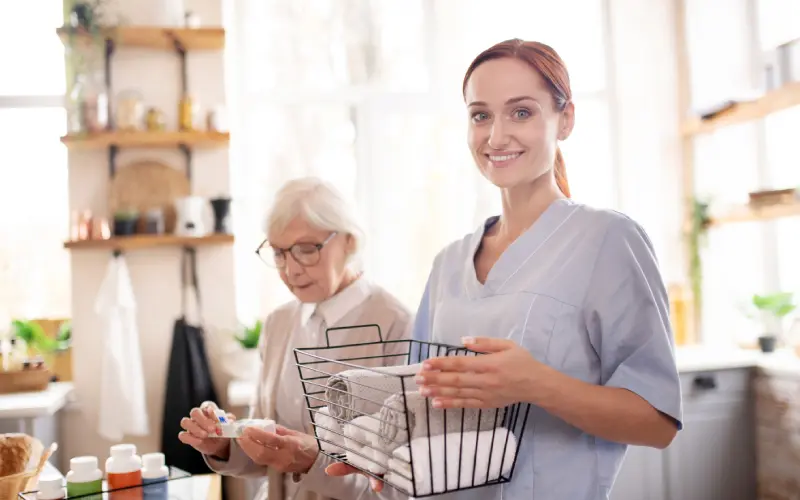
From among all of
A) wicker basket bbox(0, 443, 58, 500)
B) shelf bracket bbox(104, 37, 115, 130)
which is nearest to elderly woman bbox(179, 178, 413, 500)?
wicker basket bbox(0, 443, 58, 500)

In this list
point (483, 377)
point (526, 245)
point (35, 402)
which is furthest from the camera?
point (35, 402)

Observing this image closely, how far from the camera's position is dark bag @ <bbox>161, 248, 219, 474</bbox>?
127 inches

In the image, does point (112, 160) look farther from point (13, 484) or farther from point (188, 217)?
point (13, 484)

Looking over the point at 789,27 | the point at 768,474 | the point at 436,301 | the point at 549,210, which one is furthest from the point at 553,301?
the point at 789,27

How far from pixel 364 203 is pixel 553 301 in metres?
2.92

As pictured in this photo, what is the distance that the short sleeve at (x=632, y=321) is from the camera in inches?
39.0

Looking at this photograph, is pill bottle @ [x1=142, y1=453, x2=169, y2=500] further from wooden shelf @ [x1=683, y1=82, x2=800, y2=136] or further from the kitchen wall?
wooden shelf @ [x1=683, y1=82, x2=800, y2=136]

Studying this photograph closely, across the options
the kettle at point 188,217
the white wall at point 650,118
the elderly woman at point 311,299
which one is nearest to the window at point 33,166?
the kettle at point 188,217

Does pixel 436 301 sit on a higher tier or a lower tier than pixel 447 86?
lower

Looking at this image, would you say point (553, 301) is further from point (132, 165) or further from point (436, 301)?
point (132, 165)

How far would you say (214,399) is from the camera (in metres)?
3.40

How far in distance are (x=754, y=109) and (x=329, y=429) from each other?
3041 mm

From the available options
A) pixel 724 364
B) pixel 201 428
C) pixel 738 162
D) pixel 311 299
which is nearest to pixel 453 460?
pixel 201 428

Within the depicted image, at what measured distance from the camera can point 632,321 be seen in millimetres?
1001
